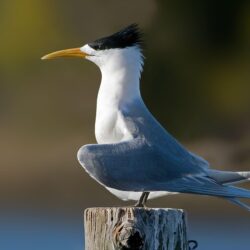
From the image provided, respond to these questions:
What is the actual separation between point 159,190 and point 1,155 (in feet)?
22.3

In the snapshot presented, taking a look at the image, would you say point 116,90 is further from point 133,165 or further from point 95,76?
point 95,76

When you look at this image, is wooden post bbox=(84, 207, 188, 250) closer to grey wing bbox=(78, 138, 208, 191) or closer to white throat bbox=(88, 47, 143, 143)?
grey wing bbox=(78, 138, 208, 191)

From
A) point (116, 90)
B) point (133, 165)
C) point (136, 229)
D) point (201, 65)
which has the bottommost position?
point (136, 229)

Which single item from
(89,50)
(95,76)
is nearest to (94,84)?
(95,76)

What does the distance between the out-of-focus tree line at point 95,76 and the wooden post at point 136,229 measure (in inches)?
249

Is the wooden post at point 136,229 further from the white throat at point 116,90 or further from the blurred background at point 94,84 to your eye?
the blurred background at point 94,84

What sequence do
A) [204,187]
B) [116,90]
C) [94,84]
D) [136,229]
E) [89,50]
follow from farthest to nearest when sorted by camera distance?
[94,84], [89,50], [116,90], [204,187], [136,229]

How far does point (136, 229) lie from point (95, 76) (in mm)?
6620

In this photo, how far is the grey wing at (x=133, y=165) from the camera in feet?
13.2

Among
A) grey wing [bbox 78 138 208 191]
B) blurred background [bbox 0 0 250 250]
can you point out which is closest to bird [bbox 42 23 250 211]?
grey wing [bbox 78 138 208 191]

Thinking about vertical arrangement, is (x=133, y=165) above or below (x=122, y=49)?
below

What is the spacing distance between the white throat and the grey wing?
0.08 m

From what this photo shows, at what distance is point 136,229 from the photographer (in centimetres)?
349

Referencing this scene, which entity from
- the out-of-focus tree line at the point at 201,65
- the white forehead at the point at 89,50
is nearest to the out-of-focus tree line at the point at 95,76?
the out-of-focus tree line at the point at 201,65
